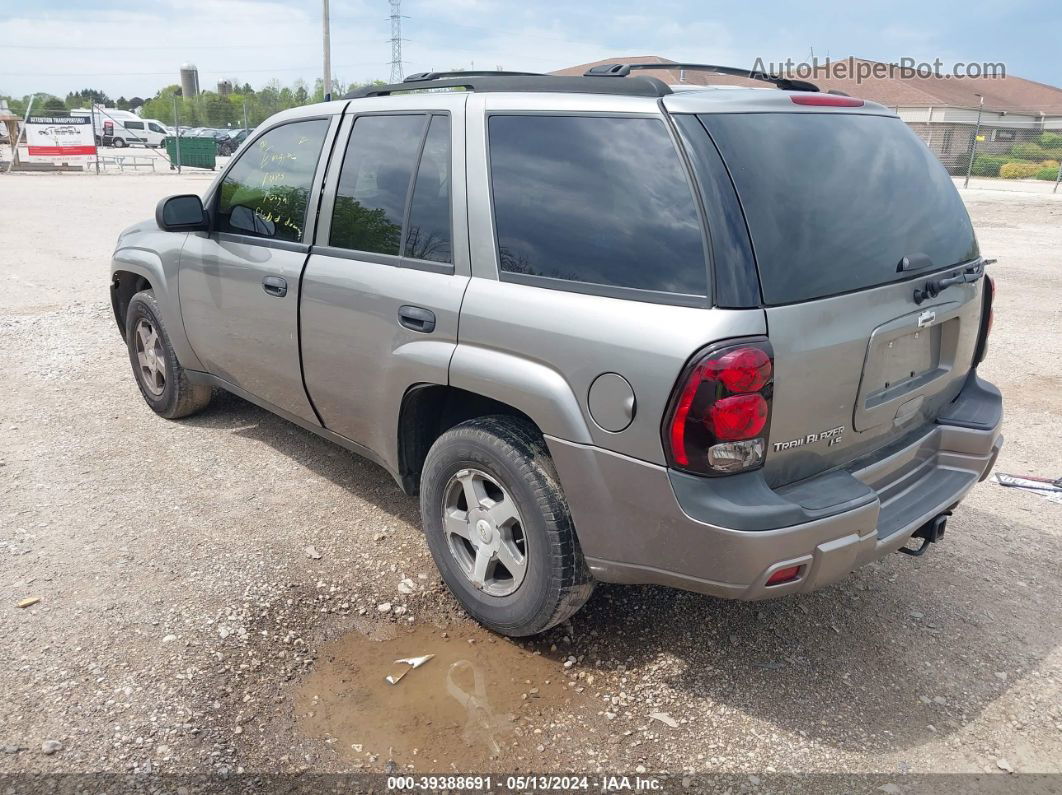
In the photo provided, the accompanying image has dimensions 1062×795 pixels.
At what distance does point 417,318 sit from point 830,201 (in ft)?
5.01

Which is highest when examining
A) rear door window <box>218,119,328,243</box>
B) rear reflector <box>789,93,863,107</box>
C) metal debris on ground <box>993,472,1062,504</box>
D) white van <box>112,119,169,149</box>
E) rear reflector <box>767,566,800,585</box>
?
white van <box>112,119,169,149</box>

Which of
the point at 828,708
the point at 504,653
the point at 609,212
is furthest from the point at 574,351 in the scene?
the point at 828,708

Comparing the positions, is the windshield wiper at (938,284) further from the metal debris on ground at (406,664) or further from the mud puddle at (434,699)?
the metal debris on ground at (406,664)

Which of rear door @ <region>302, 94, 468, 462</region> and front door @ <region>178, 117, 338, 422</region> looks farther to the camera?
front door @ <region>178, 117, 338, 422</region>

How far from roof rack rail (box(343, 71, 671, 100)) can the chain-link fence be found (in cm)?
3565

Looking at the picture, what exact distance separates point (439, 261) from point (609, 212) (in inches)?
31.2

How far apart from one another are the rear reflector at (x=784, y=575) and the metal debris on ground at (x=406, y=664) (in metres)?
1.34

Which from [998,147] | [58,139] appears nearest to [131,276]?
[58,139]

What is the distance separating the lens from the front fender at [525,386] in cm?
264

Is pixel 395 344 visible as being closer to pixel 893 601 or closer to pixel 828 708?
pixel 828 708

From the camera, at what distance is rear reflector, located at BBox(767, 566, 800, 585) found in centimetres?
246

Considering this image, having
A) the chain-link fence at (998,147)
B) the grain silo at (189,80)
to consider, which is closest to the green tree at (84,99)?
the grain silo at (189,80)

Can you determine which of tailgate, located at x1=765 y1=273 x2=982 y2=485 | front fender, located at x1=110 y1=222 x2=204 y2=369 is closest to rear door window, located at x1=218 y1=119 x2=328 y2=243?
front fender, located at x1=110 y1=222 x2=204 y2=369

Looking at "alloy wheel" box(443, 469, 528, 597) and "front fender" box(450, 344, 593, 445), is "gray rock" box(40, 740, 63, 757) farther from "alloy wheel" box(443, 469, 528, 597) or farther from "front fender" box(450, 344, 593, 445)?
"front fender" box(450, 344, 593, 445)
